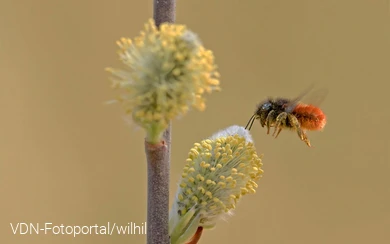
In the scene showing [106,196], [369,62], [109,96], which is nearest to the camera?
[106,196]

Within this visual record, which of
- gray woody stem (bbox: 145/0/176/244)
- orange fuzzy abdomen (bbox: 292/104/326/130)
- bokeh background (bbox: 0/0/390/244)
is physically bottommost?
gray woody stem (bbox: 145/0/176/244)

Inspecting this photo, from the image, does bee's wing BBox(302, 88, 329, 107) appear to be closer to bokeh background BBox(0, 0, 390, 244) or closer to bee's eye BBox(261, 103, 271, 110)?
bee's eye BBox(261, 103, 271, 110)

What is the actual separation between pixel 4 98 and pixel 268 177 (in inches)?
50.0

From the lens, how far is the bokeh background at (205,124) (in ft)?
9.14

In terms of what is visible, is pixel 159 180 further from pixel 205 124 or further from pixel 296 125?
pixel 205 124

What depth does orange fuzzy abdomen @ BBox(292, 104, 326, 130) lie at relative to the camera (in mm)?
1641

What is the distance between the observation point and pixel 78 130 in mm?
2854

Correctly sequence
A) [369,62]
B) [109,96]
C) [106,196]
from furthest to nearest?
[369,62]
[109,96]
[106,196]

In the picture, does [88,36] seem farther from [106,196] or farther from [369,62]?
[369,62]

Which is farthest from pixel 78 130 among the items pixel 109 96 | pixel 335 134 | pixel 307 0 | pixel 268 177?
pixel 307 0

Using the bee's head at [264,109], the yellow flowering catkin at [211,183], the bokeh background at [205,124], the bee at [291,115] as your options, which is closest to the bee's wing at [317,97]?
the bee at [291,115]

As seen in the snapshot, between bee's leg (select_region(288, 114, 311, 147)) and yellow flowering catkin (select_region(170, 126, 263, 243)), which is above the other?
bee's leg (select_region(288, 114, 311, 147))

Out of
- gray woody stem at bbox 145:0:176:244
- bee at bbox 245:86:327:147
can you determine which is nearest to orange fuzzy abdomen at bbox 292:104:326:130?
bee at bbox 245:86:327:147

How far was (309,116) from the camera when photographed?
1639 mm
